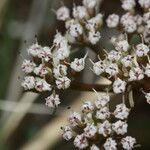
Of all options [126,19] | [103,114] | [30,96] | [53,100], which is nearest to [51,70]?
[53,100]

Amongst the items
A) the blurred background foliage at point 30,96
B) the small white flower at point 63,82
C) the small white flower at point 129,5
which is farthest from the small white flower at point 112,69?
the blurred background foliage at point 30,96

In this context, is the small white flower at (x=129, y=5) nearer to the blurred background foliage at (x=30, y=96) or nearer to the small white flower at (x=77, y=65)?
the small white flower at (x=77, y=65)

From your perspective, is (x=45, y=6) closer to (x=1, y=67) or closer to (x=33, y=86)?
(x=1, y=67)

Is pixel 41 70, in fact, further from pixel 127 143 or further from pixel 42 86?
pixel 127 143

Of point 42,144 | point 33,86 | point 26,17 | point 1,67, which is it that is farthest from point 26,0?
point 33,86

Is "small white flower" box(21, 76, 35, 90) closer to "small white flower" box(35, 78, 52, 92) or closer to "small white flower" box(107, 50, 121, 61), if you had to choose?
"small white flower" box(35, 78, 52, 92)
